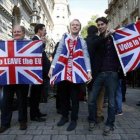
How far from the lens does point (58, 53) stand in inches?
153

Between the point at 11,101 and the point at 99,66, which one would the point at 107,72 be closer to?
the point at 99,66

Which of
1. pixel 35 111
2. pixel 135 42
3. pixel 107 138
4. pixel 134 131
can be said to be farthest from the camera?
pixel 35 111

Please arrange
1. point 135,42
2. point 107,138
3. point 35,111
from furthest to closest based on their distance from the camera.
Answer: point 35,111 → point 135,42 → point 107,138

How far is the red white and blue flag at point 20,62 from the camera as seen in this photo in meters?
3.85

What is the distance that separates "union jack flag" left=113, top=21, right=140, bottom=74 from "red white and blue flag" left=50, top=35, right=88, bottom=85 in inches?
27.6

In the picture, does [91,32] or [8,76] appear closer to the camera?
[8,76]

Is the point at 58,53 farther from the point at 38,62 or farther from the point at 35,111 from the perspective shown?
the point at 35,111

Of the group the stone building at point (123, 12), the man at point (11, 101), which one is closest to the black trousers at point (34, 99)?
the man at point (11, 101)

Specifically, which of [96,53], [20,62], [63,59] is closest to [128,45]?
[96,53]

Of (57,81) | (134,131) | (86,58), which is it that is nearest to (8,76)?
(57,81)

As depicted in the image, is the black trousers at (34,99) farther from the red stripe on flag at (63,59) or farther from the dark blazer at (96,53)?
the dark blazer at (96,53)

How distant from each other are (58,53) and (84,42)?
53 centimetres

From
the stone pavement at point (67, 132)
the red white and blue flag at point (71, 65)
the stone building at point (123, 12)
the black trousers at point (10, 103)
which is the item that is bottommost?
the stone pavement at point (67, 132)

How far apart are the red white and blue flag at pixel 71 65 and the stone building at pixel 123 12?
21244 mm
